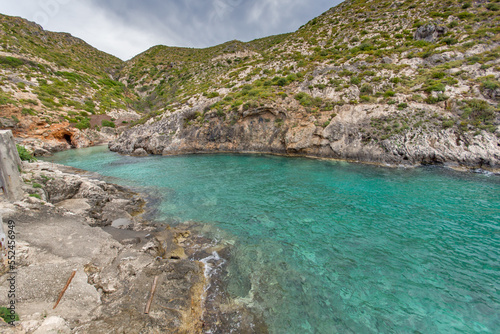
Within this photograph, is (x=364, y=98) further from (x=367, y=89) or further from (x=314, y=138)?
(x=314, y=138)

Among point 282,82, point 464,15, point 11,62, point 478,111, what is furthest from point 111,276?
point 11,62

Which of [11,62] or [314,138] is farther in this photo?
[11,62]

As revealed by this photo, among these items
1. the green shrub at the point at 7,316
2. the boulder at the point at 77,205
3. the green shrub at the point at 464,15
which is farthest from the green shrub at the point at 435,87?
the boulder at the point at 77,205

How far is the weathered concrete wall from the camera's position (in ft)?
22.7

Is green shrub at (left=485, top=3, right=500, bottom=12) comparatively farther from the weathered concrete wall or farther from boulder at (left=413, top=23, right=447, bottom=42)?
Answer: the weathered concrete wall

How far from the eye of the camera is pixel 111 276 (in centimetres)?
530

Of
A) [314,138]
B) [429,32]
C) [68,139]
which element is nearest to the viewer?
[314,138]

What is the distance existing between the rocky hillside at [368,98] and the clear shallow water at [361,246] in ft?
16.5

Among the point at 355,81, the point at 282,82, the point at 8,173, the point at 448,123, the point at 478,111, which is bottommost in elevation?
the point at 8,173

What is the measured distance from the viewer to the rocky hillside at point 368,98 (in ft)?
57.4

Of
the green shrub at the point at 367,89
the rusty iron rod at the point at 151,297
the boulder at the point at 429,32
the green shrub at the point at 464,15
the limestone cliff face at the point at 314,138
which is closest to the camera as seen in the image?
the rusty iron rod at the point at 151,297

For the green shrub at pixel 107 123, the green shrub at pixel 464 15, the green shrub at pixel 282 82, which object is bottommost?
the green shrub at pixel 107 123

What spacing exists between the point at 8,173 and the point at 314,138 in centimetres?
2343

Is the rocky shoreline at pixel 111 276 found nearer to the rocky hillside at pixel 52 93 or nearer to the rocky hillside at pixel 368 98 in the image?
the rocky hillside at pixel 368 98
